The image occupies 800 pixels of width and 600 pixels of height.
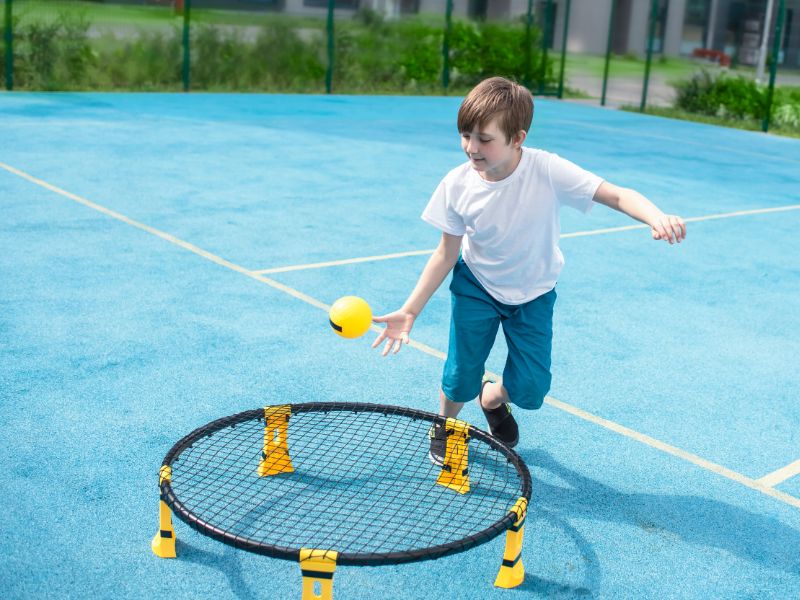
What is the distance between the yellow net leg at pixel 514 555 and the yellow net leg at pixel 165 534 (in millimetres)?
1056

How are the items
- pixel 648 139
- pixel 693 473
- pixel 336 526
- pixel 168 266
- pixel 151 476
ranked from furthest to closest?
pixel 648 139
pixel 168 266
pixel 693 473
pixel 151 476
pixel 336 526

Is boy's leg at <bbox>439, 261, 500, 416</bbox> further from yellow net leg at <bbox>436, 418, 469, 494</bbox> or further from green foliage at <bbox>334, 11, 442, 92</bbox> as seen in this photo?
green foliage at <bbox>334, 11, 442, 92</bbox>

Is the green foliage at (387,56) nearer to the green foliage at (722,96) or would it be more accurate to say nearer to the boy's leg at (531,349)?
the green foliage at (722,96)

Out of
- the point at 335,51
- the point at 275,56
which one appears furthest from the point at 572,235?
the point at 335,51

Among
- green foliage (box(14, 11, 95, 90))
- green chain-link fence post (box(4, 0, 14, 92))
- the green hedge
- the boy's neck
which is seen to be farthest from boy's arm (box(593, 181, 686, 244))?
green foliage (box(14, 11, 95, 90))

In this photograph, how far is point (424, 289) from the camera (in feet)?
12.1

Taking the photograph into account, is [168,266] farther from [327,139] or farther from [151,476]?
A: [327,139]

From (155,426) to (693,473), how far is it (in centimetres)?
229

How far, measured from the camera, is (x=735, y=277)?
7305 millimetres

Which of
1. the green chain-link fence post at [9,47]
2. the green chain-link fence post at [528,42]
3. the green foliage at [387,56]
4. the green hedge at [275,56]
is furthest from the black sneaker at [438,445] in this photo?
the green chain-link fence post at [528,42]

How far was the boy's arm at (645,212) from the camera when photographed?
3105mm

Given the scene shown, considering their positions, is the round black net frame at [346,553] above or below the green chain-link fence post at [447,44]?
below

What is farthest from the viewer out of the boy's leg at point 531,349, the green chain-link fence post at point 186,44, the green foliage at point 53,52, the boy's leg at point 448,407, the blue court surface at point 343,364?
the green chain-link fence post at point 186,44

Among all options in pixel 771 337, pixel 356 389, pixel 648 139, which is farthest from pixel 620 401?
pixel 648 139
